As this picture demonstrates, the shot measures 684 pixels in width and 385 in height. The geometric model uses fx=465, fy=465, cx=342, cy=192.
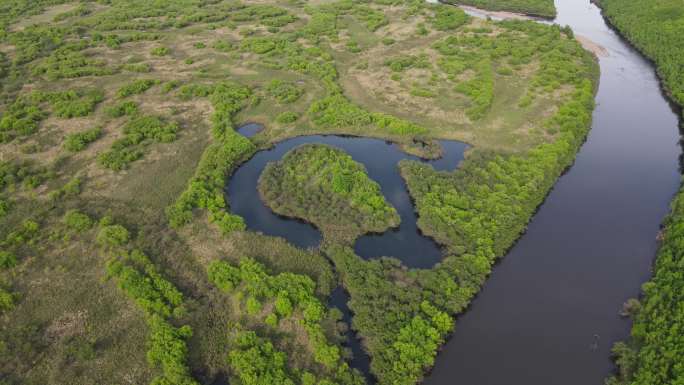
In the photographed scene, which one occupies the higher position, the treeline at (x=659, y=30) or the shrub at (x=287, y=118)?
the treeline at (x=659, y=30)

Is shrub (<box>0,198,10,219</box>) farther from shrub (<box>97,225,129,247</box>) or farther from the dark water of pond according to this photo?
the dark water of pond

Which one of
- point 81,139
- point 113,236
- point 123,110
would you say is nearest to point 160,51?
point 123,110

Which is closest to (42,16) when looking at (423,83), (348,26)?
(348,26)

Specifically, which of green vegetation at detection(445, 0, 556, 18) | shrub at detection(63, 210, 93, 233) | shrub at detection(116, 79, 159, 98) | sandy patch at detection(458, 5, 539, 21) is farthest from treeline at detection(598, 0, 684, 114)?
shrub at detection(116, 79, 159, 98)

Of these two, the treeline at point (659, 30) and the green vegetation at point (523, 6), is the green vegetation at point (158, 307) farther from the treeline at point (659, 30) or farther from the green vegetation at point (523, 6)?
the green vegetation at point (523, 6)

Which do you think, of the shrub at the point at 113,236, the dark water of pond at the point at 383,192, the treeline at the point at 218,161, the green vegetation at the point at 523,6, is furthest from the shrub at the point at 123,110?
the green vegetation at the point at 523,6

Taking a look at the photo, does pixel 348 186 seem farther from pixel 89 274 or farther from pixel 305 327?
pixel 89 274

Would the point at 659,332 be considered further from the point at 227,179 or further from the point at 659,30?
the point at 659,30

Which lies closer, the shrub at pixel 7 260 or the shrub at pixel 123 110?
the shrub at pixel 7 260
